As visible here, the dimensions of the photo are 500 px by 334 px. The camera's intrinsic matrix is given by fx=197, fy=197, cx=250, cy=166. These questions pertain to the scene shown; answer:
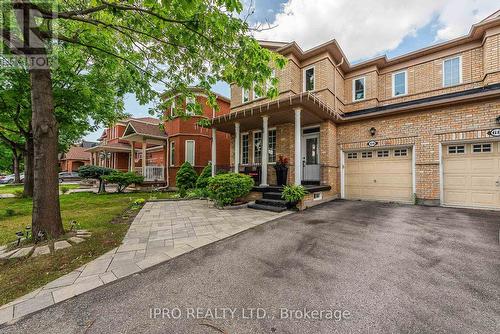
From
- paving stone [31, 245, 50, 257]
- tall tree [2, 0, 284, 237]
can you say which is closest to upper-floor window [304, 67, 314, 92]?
tall tree [2, 0, 284, 237]

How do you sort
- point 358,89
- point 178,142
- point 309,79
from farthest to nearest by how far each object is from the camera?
point 178,142
point 358,89
point 309,79

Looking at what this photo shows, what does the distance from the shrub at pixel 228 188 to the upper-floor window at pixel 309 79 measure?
578cm

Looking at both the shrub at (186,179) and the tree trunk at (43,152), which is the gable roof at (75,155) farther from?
the tree trunk at (43,152)

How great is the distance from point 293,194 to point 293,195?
40mm

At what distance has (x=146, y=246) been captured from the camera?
364 cm

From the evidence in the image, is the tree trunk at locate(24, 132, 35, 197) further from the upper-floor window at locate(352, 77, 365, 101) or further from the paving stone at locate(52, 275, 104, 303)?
the upper-floor window at locate(352, 77, 365, 101)

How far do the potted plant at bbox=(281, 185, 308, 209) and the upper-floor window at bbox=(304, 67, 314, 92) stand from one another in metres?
5.60

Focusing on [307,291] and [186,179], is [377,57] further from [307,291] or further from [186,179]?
[186,179]

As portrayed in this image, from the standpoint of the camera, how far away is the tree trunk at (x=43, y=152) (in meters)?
3.61

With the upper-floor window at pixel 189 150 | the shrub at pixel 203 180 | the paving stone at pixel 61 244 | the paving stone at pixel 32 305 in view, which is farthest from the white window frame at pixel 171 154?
the paving stone at pixel 32 305

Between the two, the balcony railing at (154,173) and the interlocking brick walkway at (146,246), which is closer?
the interlocking brick walkway at (146,246)

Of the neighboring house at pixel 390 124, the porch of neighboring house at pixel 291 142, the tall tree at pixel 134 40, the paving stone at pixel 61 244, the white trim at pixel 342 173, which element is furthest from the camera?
the white trim at pixel 342 173

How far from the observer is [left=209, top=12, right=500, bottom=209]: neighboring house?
661 centimetres

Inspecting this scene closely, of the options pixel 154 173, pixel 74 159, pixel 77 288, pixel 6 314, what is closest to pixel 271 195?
pixel 77 288
